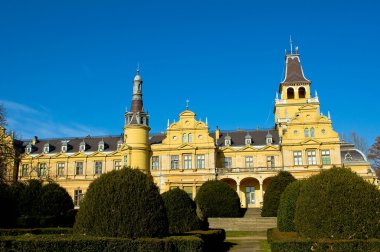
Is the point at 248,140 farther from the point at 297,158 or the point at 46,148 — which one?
the point at 46,148

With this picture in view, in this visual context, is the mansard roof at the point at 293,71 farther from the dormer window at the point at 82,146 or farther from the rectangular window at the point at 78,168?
the rectangular window at the point at 78,168

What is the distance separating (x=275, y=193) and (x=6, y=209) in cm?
2049

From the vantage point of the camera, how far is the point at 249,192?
47.3 m

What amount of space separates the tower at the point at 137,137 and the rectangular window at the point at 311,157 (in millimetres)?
18734

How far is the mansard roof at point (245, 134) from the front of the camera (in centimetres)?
4941

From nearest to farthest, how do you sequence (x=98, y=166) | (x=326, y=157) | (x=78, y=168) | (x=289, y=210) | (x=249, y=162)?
1. (x=289, y=210)
2. (x=326, y=157)
3. (x=249, y=162)
4. (x=98, y=166)
5. (x=78, y=168)

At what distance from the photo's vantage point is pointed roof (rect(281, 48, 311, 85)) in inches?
2154

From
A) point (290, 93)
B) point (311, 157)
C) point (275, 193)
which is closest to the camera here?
point (275, 193)

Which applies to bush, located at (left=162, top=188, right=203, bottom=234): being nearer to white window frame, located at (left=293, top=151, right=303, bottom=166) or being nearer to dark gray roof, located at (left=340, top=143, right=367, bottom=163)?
white window frame, located at (left=293, top=151, right=303, bottom=166)

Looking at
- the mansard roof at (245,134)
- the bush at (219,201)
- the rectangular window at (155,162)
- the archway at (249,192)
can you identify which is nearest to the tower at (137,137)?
the rectangular window at (155,162)

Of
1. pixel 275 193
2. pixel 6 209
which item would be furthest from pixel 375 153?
pixel 6 209

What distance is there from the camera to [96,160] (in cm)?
5266

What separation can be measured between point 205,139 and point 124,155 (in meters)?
9.97

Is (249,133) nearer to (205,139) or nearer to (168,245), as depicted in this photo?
(205,139)
